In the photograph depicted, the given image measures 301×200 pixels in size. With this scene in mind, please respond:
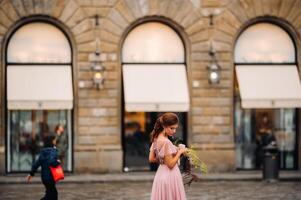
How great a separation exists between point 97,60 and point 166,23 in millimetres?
2707

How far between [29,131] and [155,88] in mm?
4400

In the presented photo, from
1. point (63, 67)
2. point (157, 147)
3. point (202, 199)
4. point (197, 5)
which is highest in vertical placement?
point (197, 5)

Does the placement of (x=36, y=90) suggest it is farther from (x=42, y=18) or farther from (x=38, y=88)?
(x=42, y=18)

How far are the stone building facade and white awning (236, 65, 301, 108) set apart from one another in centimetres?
53

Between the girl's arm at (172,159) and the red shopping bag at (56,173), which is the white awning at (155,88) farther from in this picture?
the girl's arm at (172,159)

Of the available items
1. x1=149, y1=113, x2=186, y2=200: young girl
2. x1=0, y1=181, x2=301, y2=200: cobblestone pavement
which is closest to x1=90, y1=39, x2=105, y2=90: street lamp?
x1=0, y1=181, x2=301, y2=200: cobblestone pavement

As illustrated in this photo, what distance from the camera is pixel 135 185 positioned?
75.9 ft

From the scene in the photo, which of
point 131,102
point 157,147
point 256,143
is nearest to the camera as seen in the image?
point 157,147

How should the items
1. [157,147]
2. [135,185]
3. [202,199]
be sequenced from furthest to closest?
[135,185] < [202,199] < [157,147]

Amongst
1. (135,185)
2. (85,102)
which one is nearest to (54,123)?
(85,102)

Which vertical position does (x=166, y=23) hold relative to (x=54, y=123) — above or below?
above

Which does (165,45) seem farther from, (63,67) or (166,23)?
(63,67)

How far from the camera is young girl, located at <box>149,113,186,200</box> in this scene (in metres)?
11.1

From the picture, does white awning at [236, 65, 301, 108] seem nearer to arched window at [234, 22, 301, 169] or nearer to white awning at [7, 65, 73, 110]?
arched window at [234, 22, 301, 169]
